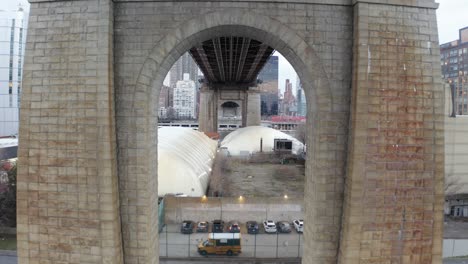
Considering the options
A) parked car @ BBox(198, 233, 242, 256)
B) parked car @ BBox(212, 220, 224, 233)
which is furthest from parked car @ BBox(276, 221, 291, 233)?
A: parked car @ BBox(198, 233, 242, 256)

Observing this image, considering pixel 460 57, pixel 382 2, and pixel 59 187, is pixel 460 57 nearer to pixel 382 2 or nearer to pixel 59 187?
pixel 382 2

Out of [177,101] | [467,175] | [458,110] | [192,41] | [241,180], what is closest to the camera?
[192,41]

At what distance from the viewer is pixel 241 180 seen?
1468 inches

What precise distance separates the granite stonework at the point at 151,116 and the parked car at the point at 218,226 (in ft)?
44.0

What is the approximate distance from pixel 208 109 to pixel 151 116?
6149 cm

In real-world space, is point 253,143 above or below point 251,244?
above

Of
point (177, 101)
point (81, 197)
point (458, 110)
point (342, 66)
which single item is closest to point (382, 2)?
point (342, 66)

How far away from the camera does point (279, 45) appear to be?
12250mm

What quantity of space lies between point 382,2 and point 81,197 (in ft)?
39.8

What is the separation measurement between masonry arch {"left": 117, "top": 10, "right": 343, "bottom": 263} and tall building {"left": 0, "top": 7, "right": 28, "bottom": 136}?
168 ft

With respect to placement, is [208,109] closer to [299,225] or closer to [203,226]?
[203,226]

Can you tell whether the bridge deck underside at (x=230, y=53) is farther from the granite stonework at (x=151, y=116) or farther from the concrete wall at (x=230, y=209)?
the granite stonework at (x=151, y=116)

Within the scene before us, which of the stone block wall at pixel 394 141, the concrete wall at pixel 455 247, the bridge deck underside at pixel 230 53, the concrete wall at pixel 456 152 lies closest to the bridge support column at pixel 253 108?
the bridge deck underside at pixel 230 53

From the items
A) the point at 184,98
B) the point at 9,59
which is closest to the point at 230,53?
the point at 9,59
